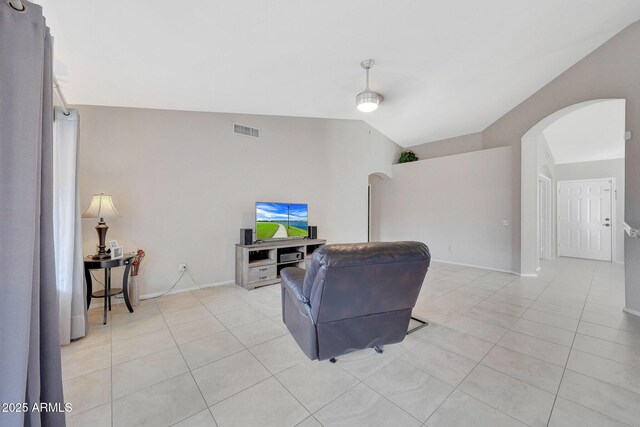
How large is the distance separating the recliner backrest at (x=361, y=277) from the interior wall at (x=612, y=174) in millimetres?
6930

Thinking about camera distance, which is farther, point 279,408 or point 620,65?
point 620,65

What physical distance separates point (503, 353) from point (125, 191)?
4465mm

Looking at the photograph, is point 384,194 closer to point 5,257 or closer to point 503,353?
point 503,353

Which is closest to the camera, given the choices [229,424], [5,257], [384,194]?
[5,257]

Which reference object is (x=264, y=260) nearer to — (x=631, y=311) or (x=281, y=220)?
(x=281, y=220)

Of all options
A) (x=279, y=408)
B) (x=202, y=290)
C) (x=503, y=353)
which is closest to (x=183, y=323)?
(x=202, y=290)

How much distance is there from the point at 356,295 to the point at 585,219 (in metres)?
7.90

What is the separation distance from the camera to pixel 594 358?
207cm

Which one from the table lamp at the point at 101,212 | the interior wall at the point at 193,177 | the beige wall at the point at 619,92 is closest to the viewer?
the table lamp at the point at 101,212

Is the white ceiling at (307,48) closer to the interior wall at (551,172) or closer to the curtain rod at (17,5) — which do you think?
the curtain rod at (17,5)

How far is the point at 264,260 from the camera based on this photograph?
4039 millimetres

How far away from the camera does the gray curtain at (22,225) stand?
91 centimetres

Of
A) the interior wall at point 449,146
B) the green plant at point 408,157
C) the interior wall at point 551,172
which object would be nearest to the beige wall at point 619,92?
the interior wall at point 449,146

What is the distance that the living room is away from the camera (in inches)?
57.1
